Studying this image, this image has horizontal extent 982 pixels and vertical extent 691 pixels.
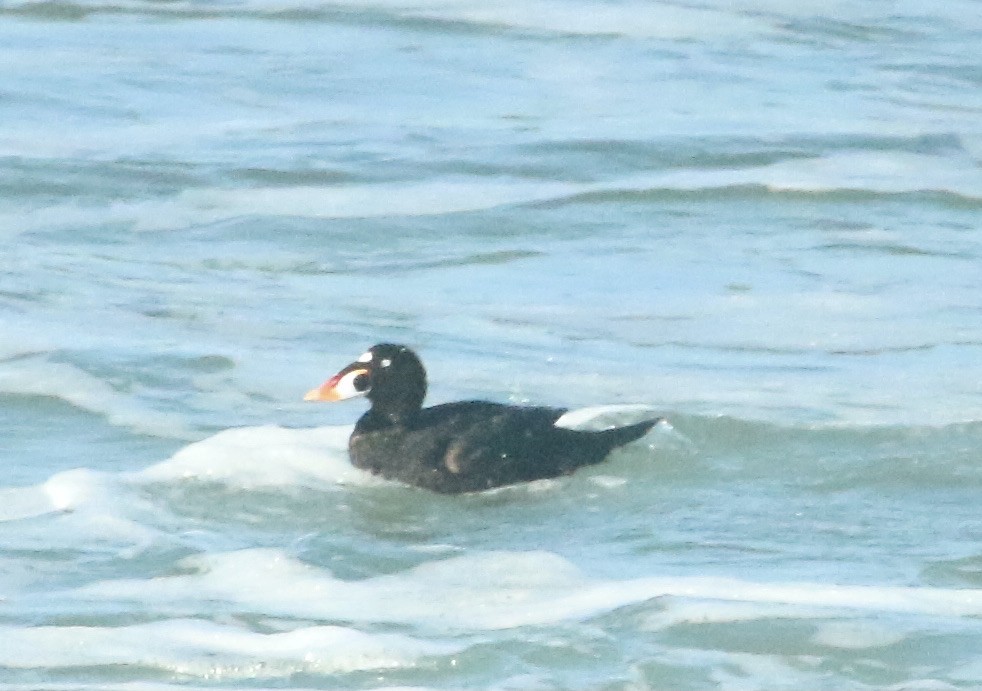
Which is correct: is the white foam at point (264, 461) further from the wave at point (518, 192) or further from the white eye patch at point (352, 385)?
the wave at point (518, 192)

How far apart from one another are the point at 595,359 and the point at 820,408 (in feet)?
3.89

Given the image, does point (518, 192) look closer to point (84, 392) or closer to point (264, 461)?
point (84, 392)

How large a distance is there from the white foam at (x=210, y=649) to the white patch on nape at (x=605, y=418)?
2583 mm

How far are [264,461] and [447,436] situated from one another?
0.69 meters

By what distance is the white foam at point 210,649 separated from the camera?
6.06 metres

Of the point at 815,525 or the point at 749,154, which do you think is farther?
the point at 749,154

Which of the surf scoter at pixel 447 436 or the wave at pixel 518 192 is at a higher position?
the wave at pixel 518 192

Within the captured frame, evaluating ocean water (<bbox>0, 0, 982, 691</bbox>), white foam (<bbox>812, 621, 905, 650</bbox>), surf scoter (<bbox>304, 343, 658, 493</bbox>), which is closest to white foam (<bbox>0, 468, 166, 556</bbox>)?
ocean water (<bbox>0, 0, 982, 691</bbox>)

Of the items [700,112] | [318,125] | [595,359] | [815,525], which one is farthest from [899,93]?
[815,525]

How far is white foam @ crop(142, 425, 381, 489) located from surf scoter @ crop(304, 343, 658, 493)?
15 cm

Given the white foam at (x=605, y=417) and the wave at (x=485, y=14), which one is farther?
the wave at (x=485, y=14)

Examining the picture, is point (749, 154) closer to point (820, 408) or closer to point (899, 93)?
point (899, 93)

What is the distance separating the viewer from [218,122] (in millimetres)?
14344

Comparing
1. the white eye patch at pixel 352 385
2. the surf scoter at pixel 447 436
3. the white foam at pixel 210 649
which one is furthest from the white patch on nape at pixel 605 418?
the white foam at pixel 210 649
